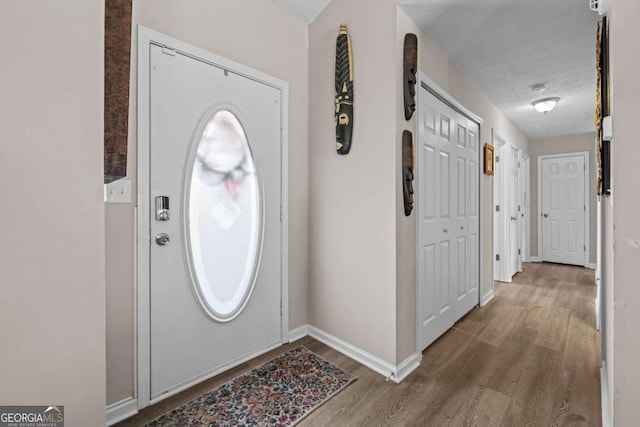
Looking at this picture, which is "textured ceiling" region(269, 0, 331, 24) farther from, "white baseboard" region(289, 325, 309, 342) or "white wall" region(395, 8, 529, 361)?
"white baseboard" region(289, 325, 309, 342)

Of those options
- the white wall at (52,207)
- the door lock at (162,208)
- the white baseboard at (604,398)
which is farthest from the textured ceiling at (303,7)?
the white baseboard at (604,398)

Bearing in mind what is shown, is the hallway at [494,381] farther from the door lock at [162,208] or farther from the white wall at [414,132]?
the door lock at [162,208]

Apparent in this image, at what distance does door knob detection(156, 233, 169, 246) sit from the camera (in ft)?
5.20

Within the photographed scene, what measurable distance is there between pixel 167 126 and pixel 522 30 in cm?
257

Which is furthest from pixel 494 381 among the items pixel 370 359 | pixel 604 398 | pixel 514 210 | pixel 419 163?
pixel 514 210

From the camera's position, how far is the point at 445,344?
2277 mm

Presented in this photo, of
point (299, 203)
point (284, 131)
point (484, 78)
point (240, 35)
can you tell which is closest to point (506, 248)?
point (484, 78)

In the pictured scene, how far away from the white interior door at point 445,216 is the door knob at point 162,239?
162 centimetres

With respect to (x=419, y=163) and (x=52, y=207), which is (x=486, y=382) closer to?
(x=419, y=163)

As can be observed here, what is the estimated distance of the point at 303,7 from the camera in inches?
86.6

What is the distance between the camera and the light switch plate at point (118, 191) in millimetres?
1416

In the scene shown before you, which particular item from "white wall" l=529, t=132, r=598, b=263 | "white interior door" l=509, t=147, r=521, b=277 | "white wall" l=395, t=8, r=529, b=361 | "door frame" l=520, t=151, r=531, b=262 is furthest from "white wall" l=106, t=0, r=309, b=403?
"white wall" l=529, t=132, r=598, b=263

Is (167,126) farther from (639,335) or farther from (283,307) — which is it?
(639,335)

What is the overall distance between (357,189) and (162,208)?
4.09 feet
